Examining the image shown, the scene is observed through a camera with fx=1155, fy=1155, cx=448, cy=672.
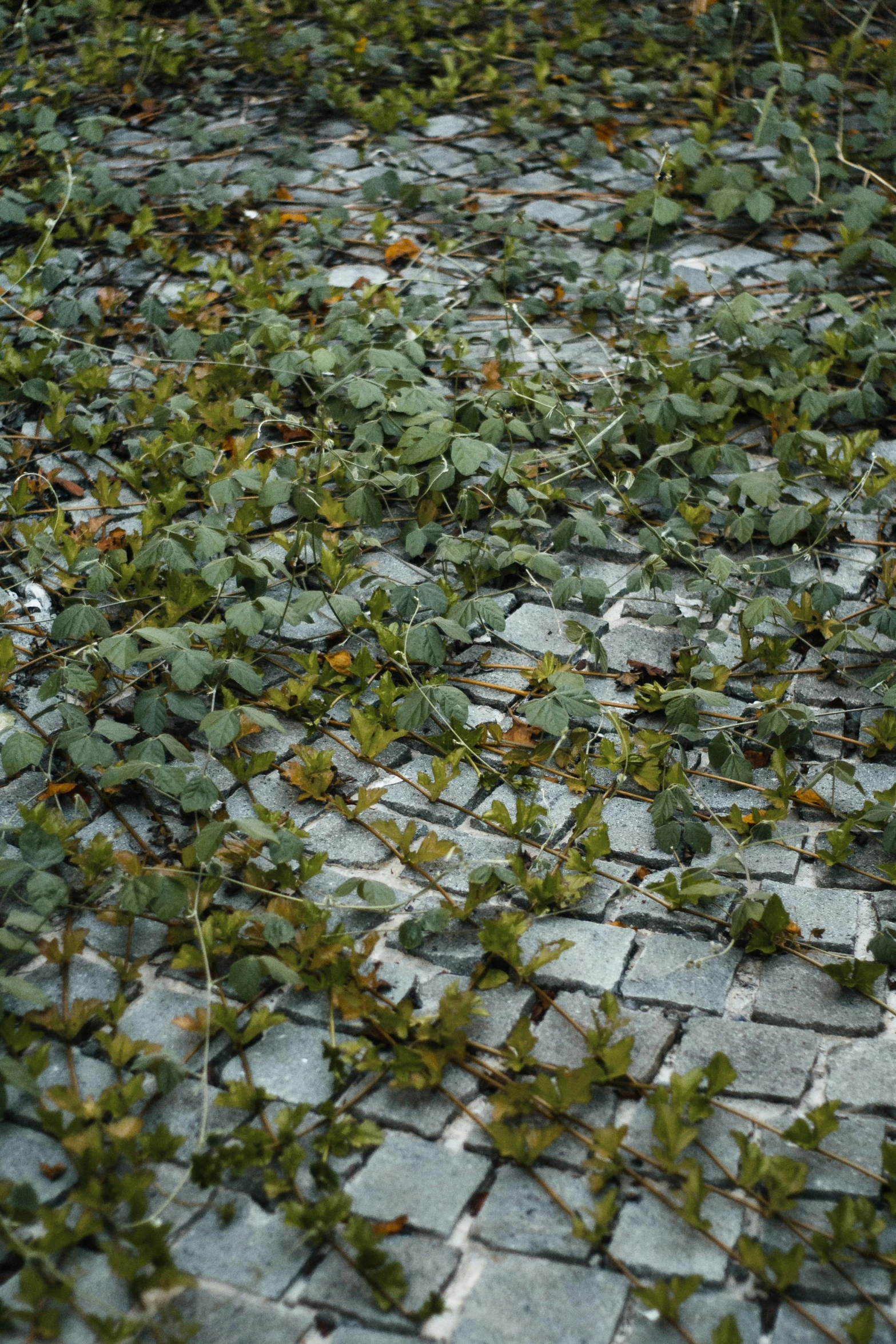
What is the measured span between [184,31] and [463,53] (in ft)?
5.12

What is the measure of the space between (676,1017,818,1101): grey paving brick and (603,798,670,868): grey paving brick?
0.38 m

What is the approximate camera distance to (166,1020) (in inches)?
78.3

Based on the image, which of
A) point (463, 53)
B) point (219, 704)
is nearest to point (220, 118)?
point (463, 53)

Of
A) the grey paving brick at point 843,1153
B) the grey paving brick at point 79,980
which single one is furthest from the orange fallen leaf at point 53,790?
the grey paving brick at point 843,1153

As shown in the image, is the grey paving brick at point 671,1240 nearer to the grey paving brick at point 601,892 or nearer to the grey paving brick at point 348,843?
the grey paving brick at point 601,892

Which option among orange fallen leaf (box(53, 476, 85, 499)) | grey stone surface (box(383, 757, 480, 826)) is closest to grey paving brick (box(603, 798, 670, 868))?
grey stone surface (box(383, 757, 480, 826))

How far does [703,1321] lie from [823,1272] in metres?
0.19

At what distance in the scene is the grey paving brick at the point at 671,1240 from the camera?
1623mm

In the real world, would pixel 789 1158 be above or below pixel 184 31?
below

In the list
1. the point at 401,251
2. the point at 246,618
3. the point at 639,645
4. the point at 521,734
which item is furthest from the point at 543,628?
the point at 401,251

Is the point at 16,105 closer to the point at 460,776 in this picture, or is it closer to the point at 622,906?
the point at 460,776

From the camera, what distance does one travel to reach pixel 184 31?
6.07 m

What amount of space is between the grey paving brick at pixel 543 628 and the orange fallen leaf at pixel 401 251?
1944mm

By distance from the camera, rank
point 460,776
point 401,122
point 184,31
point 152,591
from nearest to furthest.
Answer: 1. point 460,776
2. point 152,591
3. point 401,122
4. point 184,31
